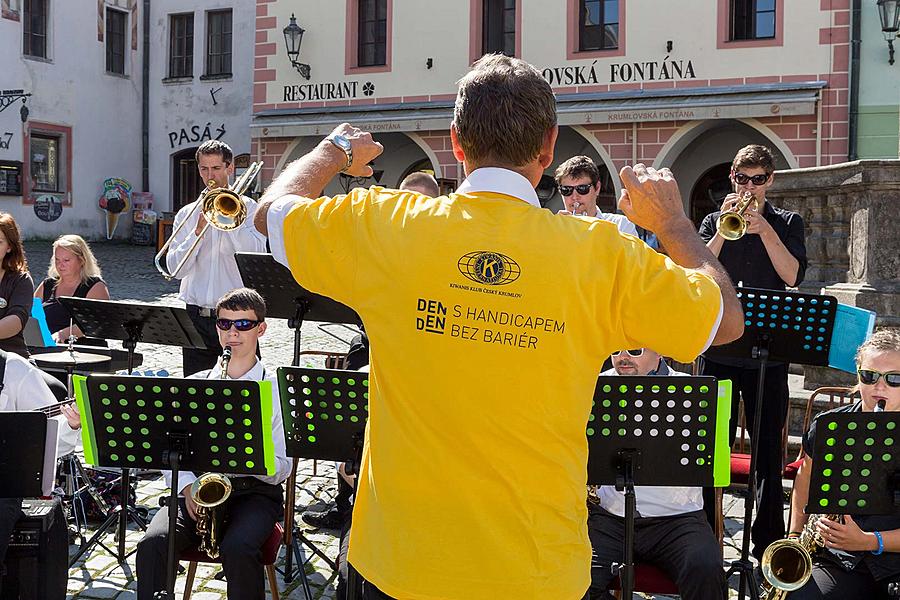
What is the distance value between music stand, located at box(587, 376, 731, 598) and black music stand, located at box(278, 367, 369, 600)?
96 cm

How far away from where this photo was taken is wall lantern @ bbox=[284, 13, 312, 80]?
19.9m

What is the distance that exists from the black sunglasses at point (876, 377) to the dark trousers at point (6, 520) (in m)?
3.49

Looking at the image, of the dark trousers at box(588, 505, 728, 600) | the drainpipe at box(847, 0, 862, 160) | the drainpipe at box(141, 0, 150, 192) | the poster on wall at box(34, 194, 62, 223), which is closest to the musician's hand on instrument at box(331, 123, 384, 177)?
the dark trousers at box(588, 505, 728, 600)

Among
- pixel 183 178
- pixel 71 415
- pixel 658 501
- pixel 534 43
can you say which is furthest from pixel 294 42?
pixel 658 501

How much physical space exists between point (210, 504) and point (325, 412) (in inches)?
24.0

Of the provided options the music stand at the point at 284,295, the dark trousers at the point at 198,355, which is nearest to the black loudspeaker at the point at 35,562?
the music stand at the point at 284,295

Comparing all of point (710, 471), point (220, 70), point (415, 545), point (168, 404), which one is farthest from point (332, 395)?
point (220, 70)

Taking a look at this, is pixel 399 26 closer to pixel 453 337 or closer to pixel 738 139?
pixel 738 139

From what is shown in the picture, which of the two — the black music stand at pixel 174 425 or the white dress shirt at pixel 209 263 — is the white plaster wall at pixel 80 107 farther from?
the black music stand at pixel 174 425

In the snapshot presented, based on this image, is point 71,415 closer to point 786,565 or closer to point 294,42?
point 786,565

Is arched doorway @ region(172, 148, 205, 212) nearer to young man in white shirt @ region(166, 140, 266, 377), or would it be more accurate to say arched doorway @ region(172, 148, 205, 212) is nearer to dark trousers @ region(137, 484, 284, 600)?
young man in white shirt @ region(166, 140, 266, 377)

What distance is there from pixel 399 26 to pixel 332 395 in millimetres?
16089

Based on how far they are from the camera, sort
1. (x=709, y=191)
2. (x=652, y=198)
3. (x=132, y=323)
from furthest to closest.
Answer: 1. (x=709, y=191)
2. (x=132, y=323)
3. (x=652, y=198)

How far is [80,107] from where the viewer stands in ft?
80.6
